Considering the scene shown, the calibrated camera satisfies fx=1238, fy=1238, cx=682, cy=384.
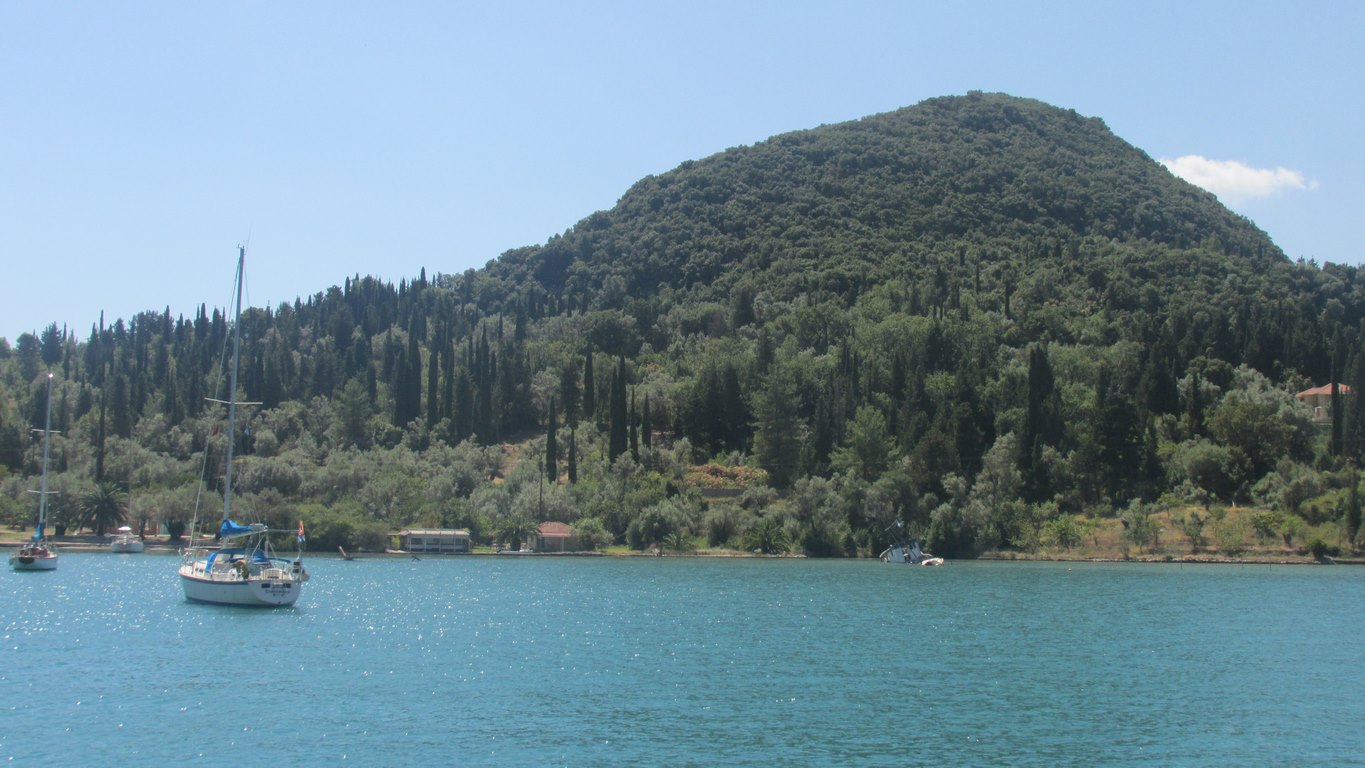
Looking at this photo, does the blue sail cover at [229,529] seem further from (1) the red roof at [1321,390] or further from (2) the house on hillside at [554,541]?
(1) the red roof at [1321,390]

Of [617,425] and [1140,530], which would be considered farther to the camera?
[617,425]

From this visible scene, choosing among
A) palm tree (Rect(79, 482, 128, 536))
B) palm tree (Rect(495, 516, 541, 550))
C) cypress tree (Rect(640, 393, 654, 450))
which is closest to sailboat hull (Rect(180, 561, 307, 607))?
palm tree (Rect(495, 516, 541, 550))

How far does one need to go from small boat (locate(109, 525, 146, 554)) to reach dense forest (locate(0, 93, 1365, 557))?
577 centimetres

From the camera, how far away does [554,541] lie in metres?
107

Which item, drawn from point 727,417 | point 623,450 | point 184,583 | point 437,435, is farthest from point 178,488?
point 184,583

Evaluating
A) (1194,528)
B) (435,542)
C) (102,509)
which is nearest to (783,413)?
(435,542)

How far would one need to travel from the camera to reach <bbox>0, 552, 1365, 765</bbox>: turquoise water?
29.0 meters

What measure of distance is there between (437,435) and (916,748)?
11112cm

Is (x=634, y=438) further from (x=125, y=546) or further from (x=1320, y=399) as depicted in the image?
Answer: (x=1320, y=399)

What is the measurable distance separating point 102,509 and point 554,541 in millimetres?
42195

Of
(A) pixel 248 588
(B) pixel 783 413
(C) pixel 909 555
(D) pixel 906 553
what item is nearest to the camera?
(A) pixel 248 588

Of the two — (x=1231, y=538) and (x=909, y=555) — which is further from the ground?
(x=1231, y=538)

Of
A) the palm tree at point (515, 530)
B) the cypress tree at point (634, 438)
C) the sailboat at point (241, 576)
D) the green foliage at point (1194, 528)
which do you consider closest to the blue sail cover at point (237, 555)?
the sailboat at point (241, 576)

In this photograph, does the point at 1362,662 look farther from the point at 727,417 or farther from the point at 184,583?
the point at 727,417
